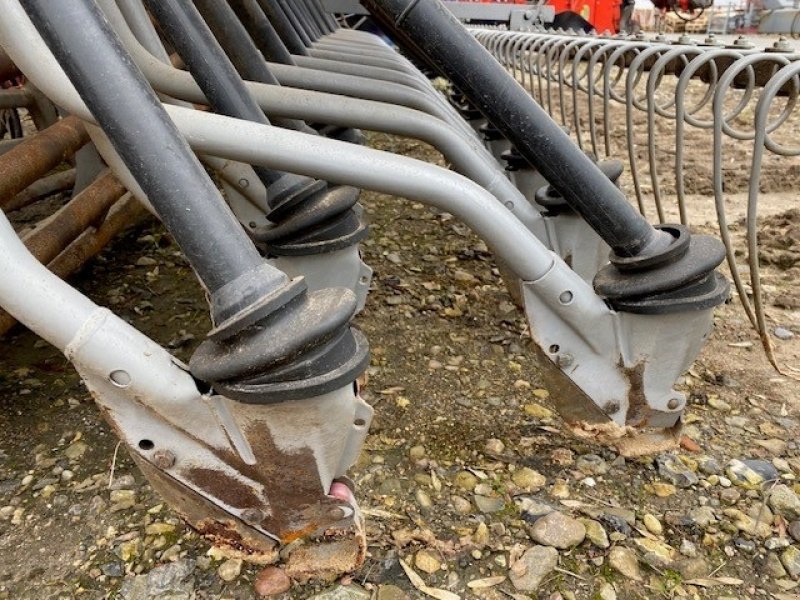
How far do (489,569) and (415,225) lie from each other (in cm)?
199

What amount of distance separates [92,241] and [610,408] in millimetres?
1686

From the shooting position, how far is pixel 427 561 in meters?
1.26

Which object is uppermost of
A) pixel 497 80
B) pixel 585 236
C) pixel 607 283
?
pixel 497 80

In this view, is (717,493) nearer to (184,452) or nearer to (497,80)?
(497,80)

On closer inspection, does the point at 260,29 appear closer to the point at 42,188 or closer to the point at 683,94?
the point at 683,94

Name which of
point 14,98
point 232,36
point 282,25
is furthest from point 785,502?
point 14,98

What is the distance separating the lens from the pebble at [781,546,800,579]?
1240 millimetres

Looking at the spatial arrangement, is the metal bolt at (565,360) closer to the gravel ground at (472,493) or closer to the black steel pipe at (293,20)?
the gravel ground at (472,493)

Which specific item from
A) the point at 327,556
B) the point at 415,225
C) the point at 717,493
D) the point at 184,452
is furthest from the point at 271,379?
the point at 415,225

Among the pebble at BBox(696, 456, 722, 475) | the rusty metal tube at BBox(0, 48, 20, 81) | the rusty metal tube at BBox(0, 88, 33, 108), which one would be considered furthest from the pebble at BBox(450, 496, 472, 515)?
the rusty metal tube at BBox(0, 88, 33, 108)

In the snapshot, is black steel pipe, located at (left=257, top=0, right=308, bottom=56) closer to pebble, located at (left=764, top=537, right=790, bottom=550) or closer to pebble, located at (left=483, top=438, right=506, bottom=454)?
pebble, located at (left=483, top=438, right=506, bottom=454)

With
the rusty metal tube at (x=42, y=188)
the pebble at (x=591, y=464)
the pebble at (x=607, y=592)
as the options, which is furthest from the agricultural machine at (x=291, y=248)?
the rusty metal tube at (x=42, y=188)

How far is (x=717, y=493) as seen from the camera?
1422mm

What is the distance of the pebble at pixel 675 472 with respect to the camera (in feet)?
4.72
